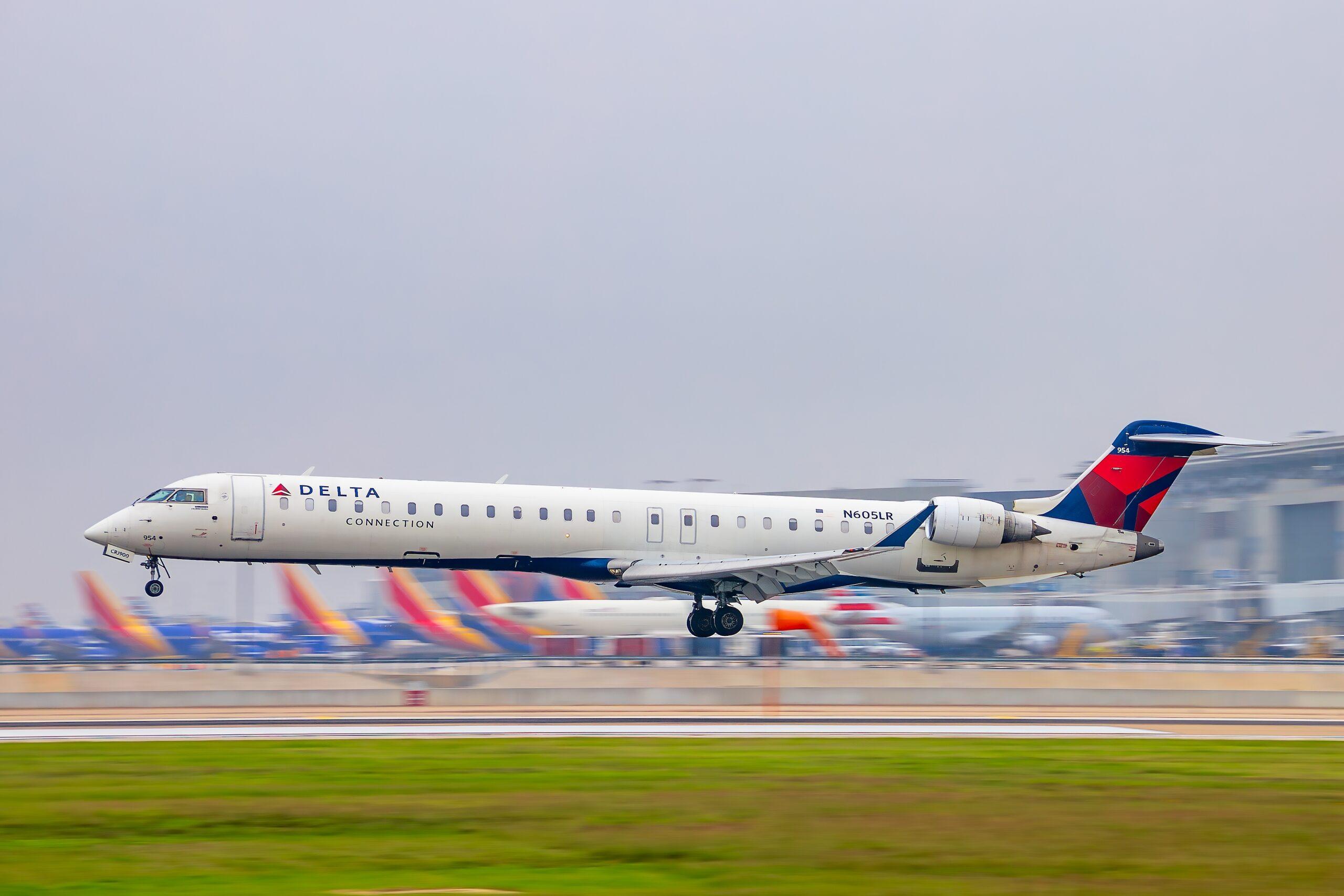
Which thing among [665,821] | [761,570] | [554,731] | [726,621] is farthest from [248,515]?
[665,821]

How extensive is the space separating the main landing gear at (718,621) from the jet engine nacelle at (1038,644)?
12.7m

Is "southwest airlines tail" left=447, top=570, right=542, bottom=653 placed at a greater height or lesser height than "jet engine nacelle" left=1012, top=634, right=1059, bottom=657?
greater

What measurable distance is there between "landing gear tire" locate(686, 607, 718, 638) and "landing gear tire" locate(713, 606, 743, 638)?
6 centimetres

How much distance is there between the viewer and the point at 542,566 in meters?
32.1

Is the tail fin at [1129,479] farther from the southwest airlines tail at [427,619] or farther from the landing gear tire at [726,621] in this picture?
the southwest airlines tail at [427,619]

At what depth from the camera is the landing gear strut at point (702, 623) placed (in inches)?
1331

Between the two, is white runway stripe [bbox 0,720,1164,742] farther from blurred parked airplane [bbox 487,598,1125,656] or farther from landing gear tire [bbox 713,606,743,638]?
blurred parked airplane [bbox 487,598,1125,656]

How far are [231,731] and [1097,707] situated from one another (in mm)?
17940

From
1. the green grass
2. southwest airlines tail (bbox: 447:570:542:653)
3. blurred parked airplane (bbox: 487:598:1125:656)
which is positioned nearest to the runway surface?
the green grass

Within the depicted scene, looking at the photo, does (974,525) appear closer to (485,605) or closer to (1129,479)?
(1129,479)

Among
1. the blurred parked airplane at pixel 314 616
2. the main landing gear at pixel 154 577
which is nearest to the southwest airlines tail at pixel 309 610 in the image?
the blurred parked airplane at pixel 314 616

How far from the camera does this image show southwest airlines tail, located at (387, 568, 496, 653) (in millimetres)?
37531

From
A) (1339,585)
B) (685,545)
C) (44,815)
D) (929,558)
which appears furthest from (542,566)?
(1339,585)

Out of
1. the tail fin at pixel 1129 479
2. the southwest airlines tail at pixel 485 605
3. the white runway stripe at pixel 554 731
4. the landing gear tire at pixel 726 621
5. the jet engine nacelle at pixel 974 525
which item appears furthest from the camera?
the southwest airlines tail at pixel 485 605
